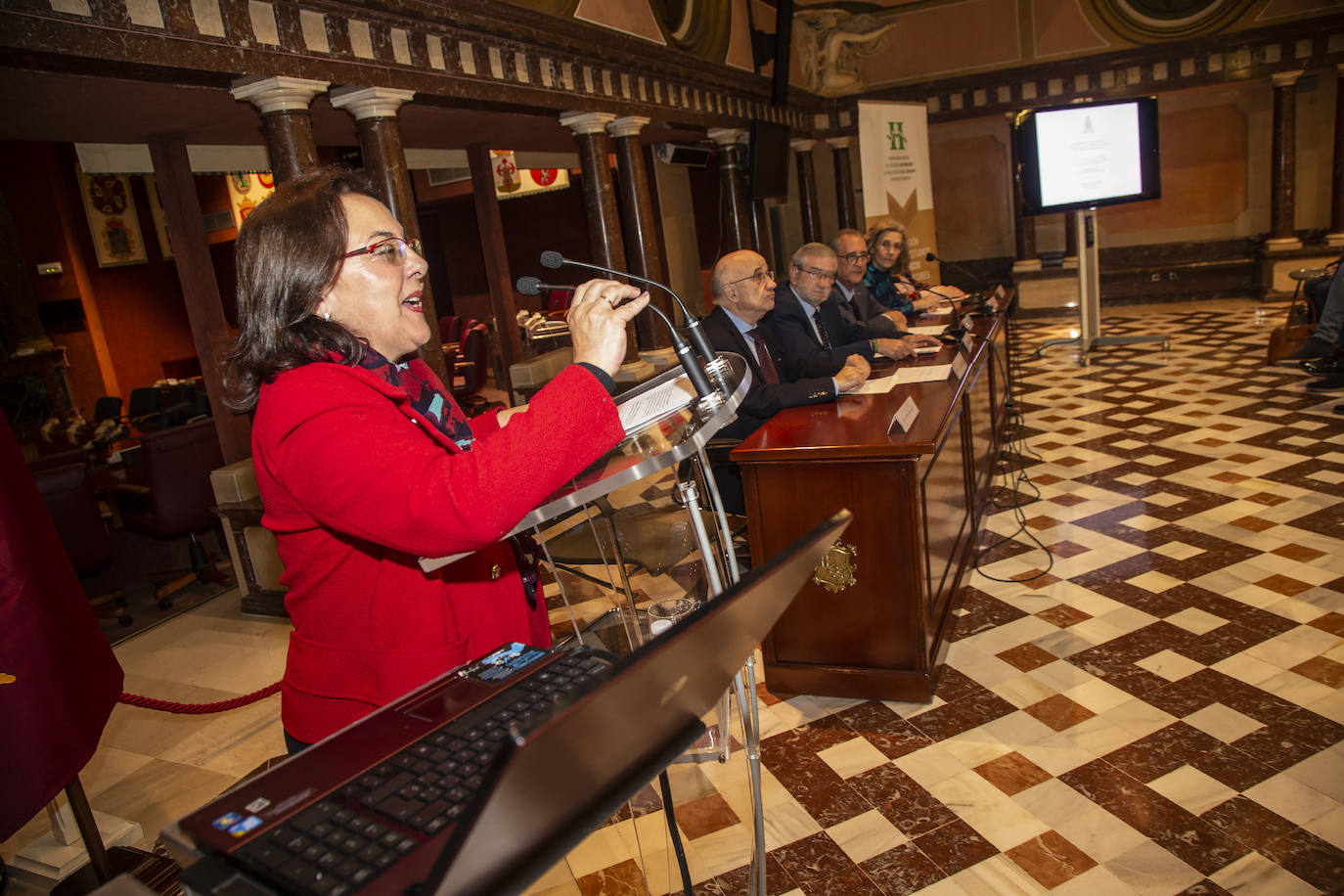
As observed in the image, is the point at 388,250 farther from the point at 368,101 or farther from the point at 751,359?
the point at 368,101

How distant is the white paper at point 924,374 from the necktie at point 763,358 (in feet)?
1.81

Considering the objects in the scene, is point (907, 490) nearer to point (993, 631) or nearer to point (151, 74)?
point (993, 631)

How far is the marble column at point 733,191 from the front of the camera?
29.8 feet

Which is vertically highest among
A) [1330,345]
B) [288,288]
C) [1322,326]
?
[288,288]

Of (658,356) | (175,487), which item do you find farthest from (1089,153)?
(175,487)

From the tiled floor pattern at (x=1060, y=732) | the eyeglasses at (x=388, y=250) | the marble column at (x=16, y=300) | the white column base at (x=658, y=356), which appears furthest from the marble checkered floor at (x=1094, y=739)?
the marble column at (x=16, y=300)

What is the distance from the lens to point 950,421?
3.03 m

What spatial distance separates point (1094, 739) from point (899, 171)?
8337 mm

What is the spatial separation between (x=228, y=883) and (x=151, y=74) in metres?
3.81

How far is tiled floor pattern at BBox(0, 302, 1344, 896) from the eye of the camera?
1976 millimetres

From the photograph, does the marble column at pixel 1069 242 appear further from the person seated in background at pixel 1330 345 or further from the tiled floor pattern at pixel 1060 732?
the tiled floor pattern at pixel 1060 732

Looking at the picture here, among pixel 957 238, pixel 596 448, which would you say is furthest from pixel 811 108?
pixel 596 448

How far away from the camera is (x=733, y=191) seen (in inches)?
367

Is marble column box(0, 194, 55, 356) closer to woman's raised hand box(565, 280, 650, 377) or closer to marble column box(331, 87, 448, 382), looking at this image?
marble column box(331, 87, 448, 382)
